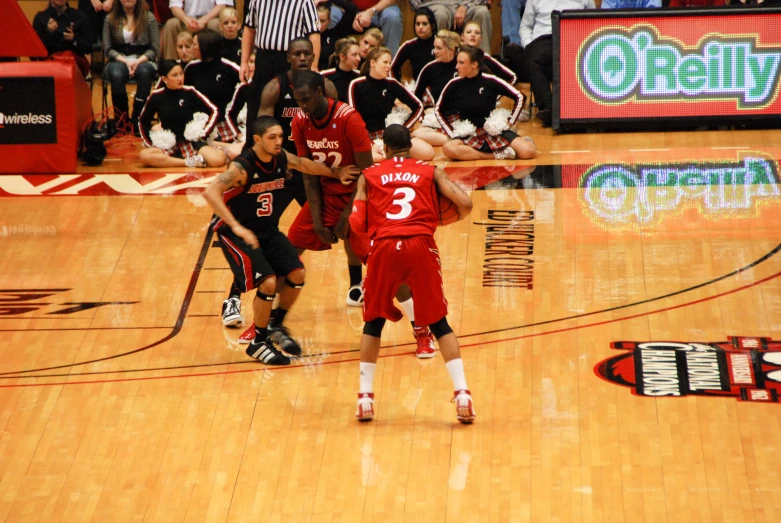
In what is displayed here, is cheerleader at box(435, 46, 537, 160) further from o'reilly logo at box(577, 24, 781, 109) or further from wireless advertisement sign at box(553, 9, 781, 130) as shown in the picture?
o'reilly logo at box(577, 24, 781, 109)

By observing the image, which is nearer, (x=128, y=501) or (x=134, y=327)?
(x=128, y=501)

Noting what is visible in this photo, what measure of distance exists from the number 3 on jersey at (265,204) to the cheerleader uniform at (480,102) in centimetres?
411

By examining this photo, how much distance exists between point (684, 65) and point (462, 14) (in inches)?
106

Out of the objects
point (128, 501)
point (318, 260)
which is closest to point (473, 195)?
point (318, 260)

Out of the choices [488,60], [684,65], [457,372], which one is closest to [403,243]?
[457,372]

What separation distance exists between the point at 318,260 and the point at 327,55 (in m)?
4.57

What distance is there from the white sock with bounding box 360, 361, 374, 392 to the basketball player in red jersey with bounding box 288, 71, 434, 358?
0.77 meters

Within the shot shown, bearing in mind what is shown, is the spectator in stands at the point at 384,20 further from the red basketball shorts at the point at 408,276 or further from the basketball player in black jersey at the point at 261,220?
the red basketball shorts at the point at 408,276

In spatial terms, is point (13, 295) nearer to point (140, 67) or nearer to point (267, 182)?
point (267, 182)

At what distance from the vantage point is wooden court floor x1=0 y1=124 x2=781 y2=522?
5398 millimetres

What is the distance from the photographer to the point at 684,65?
35.8 feet

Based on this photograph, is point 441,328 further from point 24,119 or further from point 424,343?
point 24,119

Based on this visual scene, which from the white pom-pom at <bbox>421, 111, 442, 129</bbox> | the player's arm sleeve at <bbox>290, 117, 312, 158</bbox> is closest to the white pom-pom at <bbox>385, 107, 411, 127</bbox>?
the white pom-pom at <bbox>421, 111, 442, 129</bbox>

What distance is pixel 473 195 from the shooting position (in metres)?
9.52
